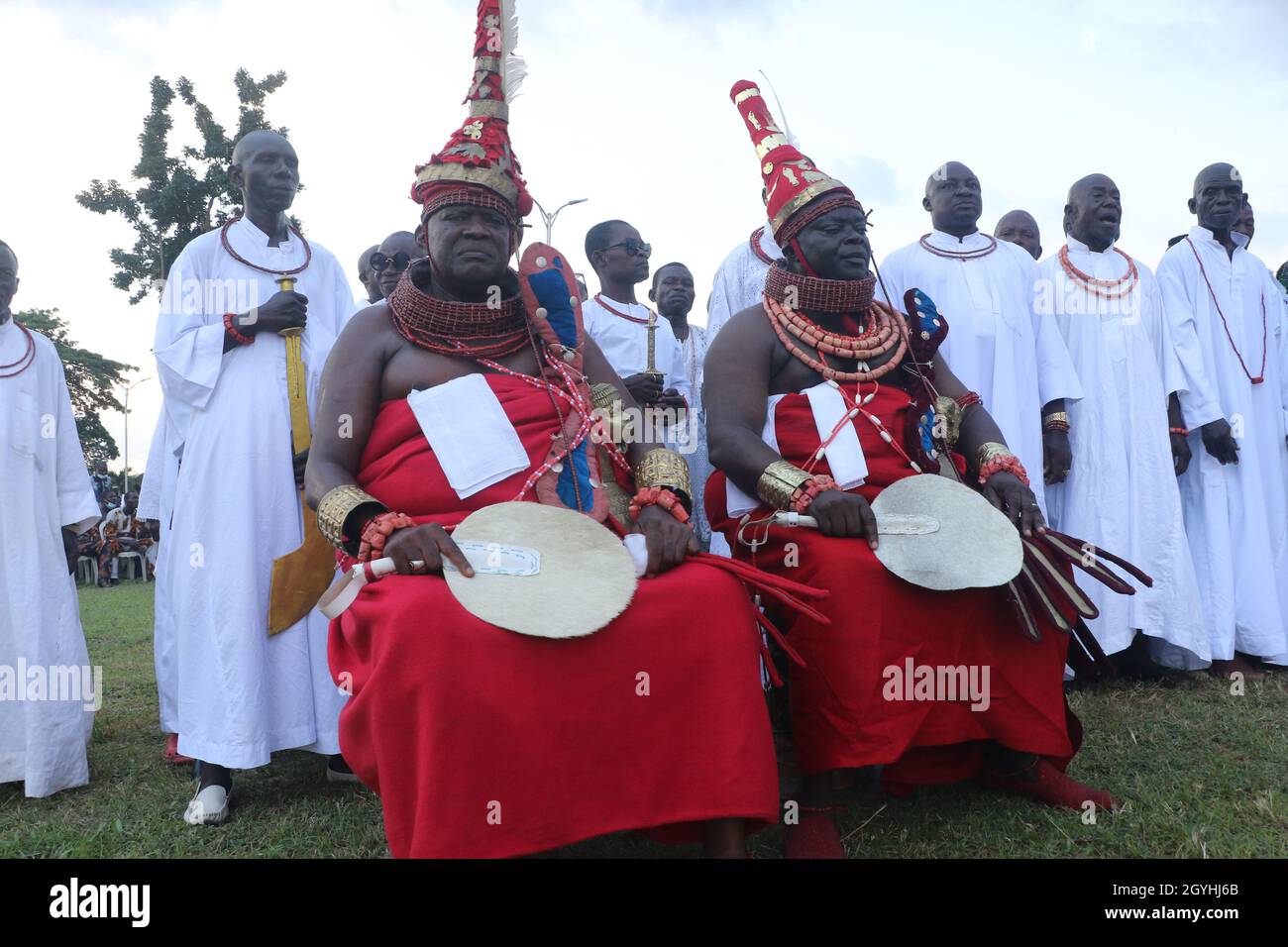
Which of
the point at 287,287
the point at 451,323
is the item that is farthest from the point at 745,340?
the point at 287,287

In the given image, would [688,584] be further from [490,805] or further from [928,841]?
[928,841]

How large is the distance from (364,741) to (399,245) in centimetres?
A: 374

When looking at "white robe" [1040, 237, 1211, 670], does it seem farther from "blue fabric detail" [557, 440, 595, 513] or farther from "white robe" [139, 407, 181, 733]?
"white robe" [139, 407, 181, 733]

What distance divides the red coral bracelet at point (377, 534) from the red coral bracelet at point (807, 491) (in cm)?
127

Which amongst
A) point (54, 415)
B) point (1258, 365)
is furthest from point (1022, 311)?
point (54, 415)

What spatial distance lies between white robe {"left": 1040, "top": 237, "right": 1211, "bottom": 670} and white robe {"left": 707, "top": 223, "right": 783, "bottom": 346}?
1.57m

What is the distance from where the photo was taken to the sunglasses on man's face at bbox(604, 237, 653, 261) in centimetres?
607

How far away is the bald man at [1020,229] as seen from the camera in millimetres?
7344

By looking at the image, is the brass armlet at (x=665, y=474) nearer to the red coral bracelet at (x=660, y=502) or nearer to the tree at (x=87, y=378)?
the red coral bracelet at (x=660, y=502)

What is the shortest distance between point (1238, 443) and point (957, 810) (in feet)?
12.6

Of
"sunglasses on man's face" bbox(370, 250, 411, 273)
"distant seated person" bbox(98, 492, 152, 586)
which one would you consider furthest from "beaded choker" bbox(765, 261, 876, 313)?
"distant seated person" bbox(98, 492, 152, 586)

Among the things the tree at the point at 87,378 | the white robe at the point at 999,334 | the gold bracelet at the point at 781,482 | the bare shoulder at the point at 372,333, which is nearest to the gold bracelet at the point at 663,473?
the gold bracelet at the point at 781,482

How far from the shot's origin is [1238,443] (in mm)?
5867
